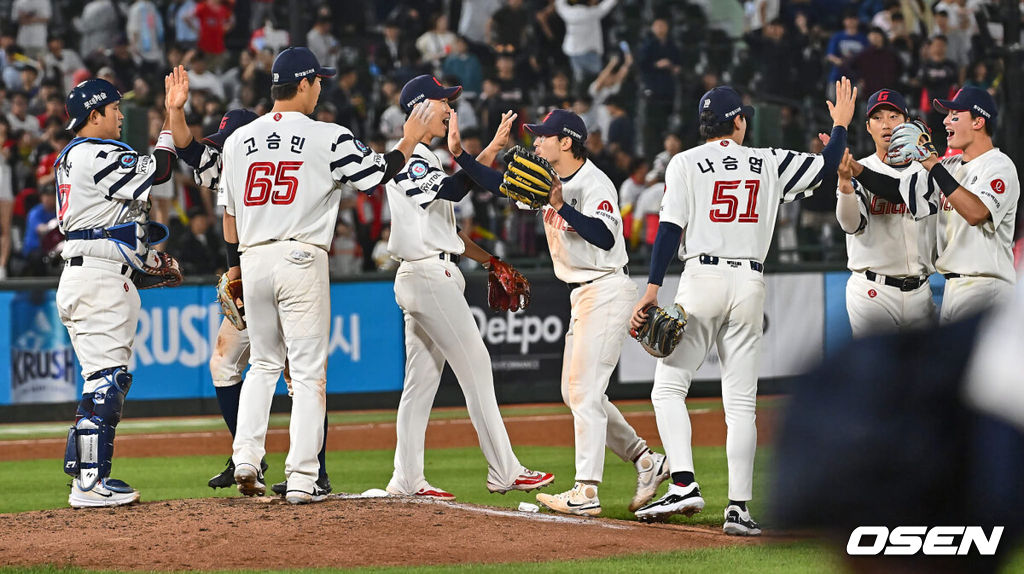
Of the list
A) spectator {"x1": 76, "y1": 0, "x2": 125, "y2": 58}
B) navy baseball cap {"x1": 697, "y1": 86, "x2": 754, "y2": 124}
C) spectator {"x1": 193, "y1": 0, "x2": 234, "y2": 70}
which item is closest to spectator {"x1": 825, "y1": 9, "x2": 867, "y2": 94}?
A: spectator {"x1": 193, "y1": 0, "x2": 234, "y2": 70}

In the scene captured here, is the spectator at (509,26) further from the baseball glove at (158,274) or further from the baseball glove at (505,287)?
the baseball glove at (158,274)

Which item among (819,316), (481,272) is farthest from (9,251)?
(819,316)

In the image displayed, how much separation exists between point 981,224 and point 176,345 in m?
9.33

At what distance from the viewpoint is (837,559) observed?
1.41 metres

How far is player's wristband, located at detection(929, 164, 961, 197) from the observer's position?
23.9ft

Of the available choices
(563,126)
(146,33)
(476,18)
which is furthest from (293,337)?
(476,18)

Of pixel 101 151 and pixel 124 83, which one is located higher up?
pixel 124 83

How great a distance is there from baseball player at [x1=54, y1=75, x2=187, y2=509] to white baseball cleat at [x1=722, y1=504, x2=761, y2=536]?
3463 mm

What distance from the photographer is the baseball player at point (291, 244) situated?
267 inches

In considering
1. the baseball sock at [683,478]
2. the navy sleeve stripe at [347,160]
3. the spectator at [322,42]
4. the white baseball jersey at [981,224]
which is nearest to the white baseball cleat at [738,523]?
the baseball sock at [683,478]

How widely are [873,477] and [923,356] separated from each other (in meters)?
0.15

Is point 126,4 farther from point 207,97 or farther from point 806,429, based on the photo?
point 806,429

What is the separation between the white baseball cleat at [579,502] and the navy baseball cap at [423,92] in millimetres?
2458

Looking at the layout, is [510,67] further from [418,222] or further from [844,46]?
[418,222]
